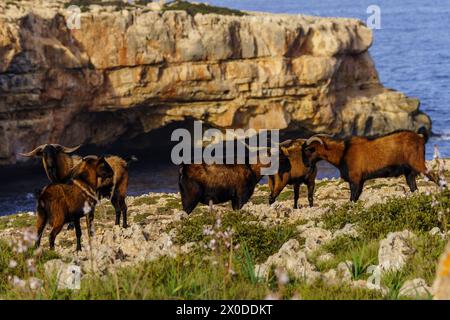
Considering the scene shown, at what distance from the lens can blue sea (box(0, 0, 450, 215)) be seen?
43.9 m

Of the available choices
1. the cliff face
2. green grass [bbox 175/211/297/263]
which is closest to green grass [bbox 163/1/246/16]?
the cliff face

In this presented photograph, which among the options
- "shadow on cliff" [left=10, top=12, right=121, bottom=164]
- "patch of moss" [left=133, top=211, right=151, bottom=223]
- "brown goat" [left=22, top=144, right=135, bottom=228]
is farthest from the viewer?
"shadow on cliff" [left=10, top=12, right=121, bottom=164]

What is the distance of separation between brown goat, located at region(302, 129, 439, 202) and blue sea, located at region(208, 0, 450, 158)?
37613 millimetres

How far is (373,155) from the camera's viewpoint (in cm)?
1947

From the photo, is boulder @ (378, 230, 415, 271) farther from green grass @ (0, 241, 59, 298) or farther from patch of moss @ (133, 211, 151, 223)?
patch of moss @ (133, 211, 151, 223)

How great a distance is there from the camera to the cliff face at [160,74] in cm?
4150

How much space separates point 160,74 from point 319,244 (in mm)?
32444

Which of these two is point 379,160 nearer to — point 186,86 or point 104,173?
point 104,173

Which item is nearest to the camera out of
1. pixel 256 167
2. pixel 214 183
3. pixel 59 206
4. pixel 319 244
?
pixel 319 244

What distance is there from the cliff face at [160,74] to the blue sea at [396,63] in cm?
237

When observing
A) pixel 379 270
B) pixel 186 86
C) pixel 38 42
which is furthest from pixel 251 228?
pixel 186 86

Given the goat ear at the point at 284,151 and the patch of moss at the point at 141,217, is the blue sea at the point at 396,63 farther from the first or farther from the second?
the goat ear at the point at 284,151

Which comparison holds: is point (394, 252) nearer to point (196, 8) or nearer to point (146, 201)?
point (146, 201)

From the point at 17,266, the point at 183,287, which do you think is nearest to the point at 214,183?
the point at 17,266
